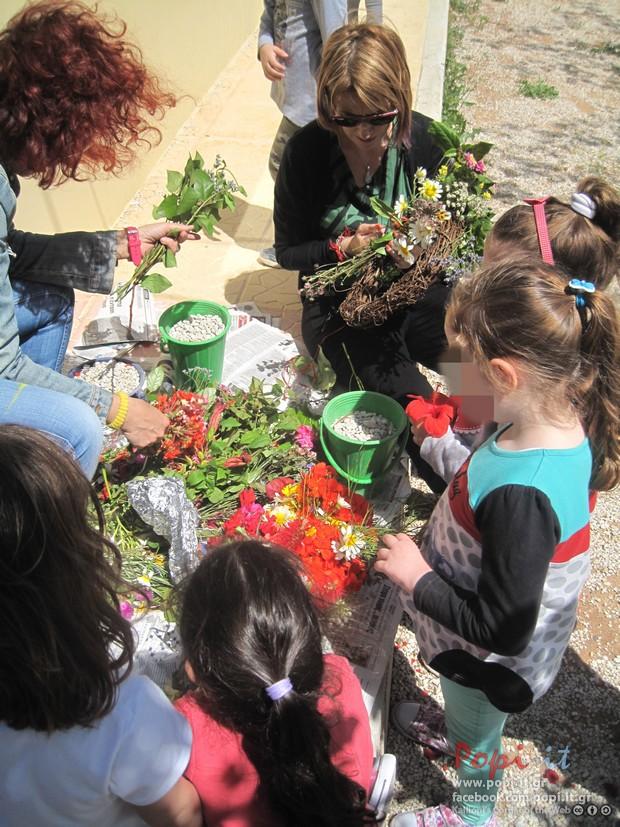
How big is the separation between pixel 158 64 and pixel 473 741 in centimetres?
460

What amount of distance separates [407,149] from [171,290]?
1.59m

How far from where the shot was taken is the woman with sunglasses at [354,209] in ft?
7.83

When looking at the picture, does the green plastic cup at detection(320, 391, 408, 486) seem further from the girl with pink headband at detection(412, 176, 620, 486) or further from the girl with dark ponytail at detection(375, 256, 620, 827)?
the girl with dark ponytail at detection(375, 256, 620, 827)

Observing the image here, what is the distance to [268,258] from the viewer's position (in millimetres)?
3740

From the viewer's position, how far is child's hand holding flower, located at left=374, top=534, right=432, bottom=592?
60.6 inches

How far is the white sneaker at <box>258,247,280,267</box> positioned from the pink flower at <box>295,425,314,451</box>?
154 cm

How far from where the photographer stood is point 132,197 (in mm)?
Answer: 4262


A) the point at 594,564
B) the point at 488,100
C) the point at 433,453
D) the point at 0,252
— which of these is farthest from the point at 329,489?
the point at 488,100

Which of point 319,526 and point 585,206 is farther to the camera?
point 319,526

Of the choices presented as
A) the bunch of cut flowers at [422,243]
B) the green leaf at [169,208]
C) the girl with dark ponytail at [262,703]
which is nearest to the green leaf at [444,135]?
the bunch of cut flowers at [422,243]

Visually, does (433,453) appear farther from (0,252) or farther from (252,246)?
(252,246)

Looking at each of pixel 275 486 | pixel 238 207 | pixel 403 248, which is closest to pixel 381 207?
pixel 403 248

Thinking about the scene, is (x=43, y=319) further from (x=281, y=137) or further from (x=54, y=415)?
(x=281, y=137)

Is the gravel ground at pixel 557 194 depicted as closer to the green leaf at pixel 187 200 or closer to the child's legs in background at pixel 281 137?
the green leaf at pixel 187 200
